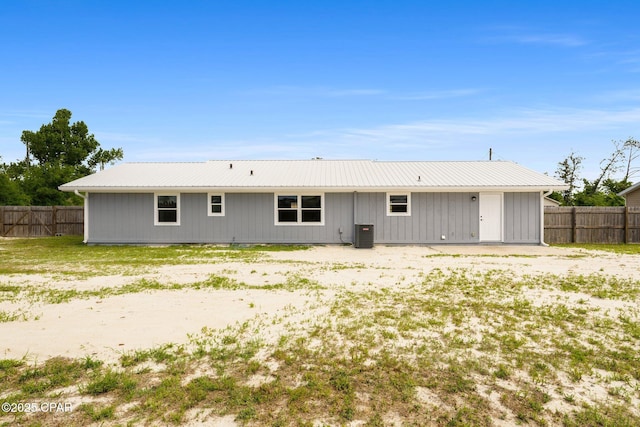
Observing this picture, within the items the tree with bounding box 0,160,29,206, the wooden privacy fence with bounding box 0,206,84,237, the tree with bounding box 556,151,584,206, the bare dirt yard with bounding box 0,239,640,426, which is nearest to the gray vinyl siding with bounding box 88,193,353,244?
the wooden privacy fence with bounding box 0,206,84,237

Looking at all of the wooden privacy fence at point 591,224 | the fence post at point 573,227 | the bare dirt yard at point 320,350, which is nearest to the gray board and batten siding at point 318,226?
the wooden privacy fence at point 591,224

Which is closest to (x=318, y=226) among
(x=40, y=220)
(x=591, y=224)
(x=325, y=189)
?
(x=325, y=189)

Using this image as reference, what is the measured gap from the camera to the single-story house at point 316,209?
1594cm

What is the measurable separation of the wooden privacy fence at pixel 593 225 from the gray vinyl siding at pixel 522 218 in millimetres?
1644

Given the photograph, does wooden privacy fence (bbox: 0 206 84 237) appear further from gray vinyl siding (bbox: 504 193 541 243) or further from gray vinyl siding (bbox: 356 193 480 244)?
gray vinyl siding (bbox: 504 193 541 243)

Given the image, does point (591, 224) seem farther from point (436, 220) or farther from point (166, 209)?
point (166, 209)

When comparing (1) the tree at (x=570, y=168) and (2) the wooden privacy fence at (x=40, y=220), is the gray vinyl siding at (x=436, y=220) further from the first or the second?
(1) the tree at (x=570, y=168)

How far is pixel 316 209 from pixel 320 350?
12.4 m

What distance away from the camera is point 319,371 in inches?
137

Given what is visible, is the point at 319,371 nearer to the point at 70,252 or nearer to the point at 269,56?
the point at 70,252

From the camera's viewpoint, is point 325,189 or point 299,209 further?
point 299,209

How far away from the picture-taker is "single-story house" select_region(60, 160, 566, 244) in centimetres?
1594

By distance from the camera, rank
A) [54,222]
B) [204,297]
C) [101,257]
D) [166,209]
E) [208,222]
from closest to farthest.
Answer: [204,297] < [101,257] < [208,222] < [166,209] < [54,222]

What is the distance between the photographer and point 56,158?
32.0 meters
